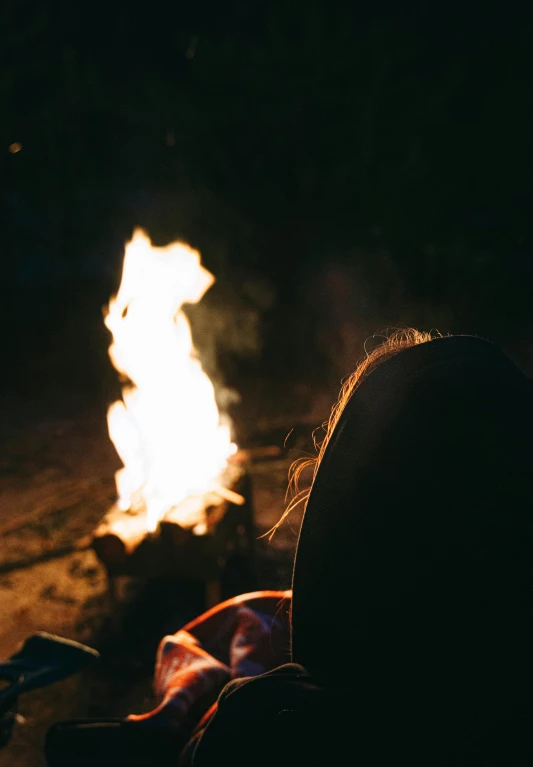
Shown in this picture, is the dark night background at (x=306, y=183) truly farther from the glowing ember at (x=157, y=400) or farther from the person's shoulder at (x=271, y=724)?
the person's shoulder at (x=271, y=724)

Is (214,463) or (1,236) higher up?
(1,236)

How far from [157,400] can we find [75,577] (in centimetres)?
127

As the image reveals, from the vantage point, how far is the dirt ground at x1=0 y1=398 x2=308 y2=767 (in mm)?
2967

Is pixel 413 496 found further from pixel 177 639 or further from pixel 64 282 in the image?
pixel 64 282

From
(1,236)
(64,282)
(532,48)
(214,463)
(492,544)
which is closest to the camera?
(492,544)

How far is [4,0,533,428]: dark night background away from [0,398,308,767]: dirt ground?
218 cm

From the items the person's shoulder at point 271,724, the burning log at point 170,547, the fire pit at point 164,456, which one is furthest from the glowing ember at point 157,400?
the person's shoulder at point 271,724

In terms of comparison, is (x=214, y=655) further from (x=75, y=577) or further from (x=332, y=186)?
(x=332, y=186)

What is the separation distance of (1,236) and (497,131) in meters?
7.35

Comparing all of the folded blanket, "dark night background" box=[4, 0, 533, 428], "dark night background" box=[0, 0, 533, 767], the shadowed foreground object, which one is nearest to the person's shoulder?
the shadowed foreground object

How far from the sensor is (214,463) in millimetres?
4152

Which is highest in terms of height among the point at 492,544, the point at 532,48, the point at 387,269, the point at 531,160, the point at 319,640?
the point at 532,48

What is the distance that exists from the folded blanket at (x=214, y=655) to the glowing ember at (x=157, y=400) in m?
1.62

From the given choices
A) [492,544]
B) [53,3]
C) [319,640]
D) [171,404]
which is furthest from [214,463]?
[53,3]
